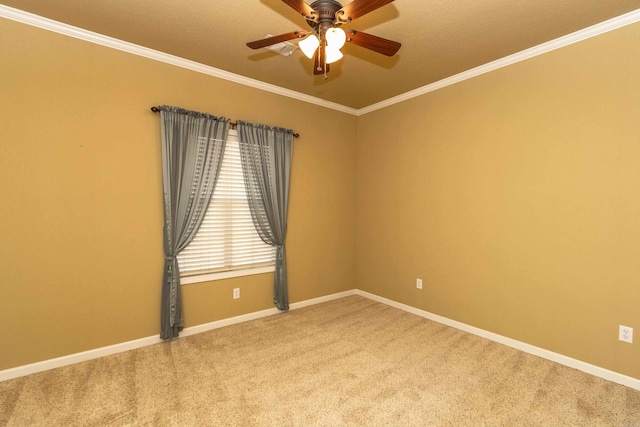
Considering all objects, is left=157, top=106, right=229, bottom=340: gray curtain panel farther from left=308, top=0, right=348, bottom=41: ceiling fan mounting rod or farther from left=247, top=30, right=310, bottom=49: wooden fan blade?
left=308, top=0, right=348, bottom=41: ceiling fan mounting rod

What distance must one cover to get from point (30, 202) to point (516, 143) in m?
4.30

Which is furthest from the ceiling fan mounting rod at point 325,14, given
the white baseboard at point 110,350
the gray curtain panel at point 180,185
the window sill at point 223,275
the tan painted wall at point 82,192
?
the white baseboard at point 110,350

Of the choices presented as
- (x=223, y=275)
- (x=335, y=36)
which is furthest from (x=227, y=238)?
(x=335, y=36)

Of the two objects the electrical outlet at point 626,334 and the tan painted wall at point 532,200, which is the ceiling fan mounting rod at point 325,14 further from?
the electrical outlet at point 626,334

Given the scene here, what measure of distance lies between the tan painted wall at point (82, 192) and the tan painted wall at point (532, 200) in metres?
2.29

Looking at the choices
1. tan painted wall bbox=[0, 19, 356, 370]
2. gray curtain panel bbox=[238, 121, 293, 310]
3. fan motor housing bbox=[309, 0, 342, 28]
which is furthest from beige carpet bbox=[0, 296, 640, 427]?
fan motor housing bbox=[309, 0, 342, 28]

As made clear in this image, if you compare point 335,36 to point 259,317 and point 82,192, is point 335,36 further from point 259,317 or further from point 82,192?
point 259,317

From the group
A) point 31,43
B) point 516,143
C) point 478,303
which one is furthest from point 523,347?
point 31,43

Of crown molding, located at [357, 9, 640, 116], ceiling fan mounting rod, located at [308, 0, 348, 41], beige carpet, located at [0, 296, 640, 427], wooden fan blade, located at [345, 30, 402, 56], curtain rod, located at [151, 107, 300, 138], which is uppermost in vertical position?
crown molding, located at [357, 9, 640, 116]

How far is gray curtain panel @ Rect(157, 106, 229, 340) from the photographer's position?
119 inches

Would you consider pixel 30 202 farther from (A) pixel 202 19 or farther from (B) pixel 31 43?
(A) pixel 202 19

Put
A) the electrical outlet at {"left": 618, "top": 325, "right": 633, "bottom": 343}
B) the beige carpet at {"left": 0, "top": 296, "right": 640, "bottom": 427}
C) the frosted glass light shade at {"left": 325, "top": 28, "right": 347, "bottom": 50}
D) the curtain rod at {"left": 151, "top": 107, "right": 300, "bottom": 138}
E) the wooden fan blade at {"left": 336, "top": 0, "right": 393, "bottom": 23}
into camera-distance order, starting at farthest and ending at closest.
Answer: the curtain rod at {"left": 151, "top": 107, "right": 300, "bottom": 138} < the electrical outlet at {"left": 618, "top": 325, "right": 633, "bottom": 343} < the beige carpet at {"left": 0, "top": 296, "right": 640, "bottom": 427} < the frosted glass light shade at {"left": 325, "top": 28, "right": 347, "bottom": 50} < the wooden fan blade at {"left": 336, "top": 0, "right": 393, "bottom": 23}

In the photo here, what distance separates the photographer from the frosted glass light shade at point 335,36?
175 centimetres

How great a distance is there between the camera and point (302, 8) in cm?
172
